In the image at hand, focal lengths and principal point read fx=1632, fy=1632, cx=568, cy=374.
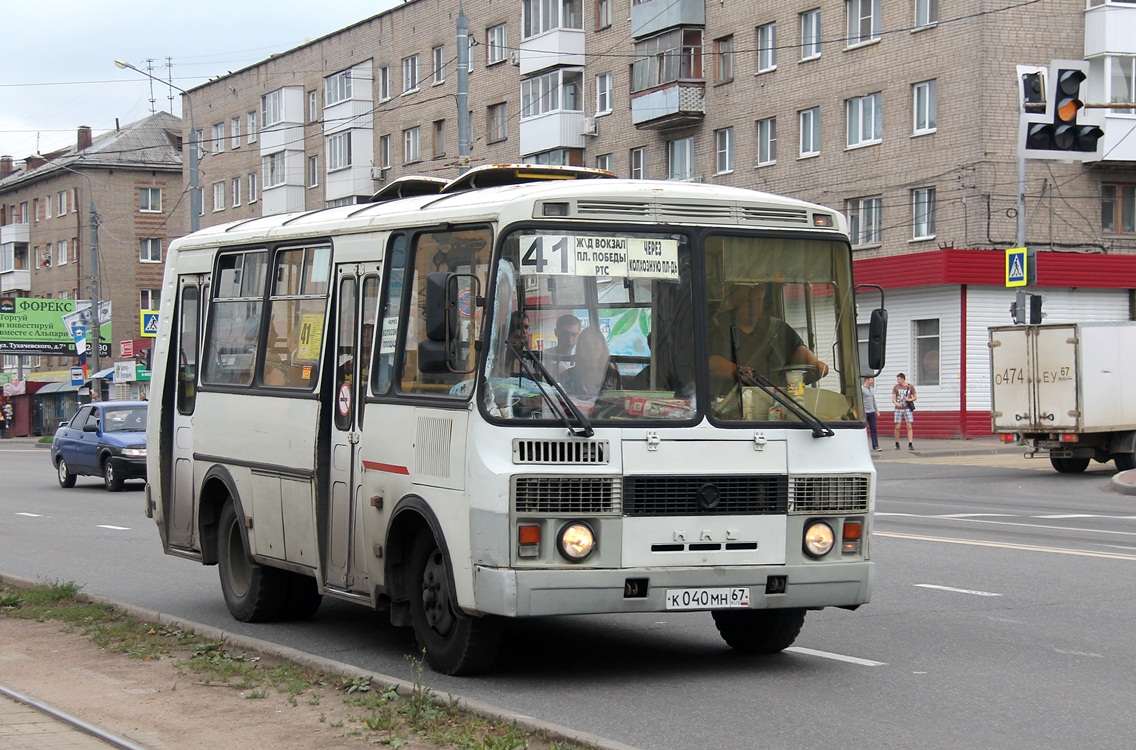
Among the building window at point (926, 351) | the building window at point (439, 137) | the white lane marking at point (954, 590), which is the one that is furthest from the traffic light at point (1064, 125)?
the building window at point (439, 137)

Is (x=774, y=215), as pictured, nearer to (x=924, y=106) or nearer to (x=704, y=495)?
(x=704, y=495)

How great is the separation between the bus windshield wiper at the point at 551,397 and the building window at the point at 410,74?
55.3 metres

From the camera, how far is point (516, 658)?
9094 millimetres

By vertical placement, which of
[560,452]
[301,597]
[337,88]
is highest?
[337,88]

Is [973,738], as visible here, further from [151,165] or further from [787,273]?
[151,165]

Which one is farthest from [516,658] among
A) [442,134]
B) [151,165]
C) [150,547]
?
[151,165]

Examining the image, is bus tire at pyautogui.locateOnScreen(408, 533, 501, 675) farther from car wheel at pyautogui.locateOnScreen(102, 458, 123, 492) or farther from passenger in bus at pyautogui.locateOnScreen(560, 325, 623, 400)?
car wheel at pyautogui.locateOnScreen(102, 458, 123, 492)

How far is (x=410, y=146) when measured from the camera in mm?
62750

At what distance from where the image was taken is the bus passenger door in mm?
9320

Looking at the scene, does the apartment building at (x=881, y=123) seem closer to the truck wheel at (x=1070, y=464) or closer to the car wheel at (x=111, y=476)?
the car wheel at (x=111, y=476)

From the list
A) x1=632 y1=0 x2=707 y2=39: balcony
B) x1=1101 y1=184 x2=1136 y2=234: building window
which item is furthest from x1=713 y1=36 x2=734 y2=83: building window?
x1=1101 y1=184 x2=1136 y2=234: building window

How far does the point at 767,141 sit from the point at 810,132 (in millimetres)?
1852

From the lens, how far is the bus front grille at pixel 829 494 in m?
8.36

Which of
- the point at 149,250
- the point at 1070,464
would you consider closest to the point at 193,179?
the point at 1070,464
